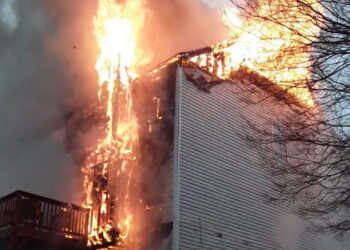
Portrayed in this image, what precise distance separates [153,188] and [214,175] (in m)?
1.74

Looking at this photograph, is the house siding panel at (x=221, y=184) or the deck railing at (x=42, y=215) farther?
the house siding panel at (x=221, y=184)

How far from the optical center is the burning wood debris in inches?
542

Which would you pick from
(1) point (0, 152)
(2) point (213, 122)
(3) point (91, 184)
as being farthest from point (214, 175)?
(1) point (0, 152)

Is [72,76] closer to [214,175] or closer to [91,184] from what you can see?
[91,184]

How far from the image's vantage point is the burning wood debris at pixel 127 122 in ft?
45.1

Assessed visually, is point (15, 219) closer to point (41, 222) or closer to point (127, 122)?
point (41, 222)

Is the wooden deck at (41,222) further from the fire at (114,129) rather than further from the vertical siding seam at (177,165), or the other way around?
the vertical siding seam at (177,165)

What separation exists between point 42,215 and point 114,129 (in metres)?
2.89

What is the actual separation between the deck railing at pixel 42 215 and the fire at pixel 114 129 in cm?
42

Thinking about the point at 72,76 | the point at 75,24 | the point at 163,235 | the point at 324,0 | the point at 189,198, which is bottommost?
the point at 163,235

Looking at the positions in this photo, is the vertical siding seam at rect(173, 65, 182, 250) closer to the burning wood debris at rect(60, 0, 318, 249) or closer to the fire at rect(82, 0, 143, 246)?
the burning wood debris at rect(60, 0, 318, 249)

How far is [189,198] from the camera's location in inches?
532

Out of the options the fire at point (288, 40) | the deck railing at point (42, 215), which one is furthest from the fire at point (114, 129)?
the fire at point (288, 40)

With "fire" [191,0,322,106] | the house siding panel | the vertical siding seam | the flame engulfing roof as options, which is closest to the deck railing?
the vertical siding seam
